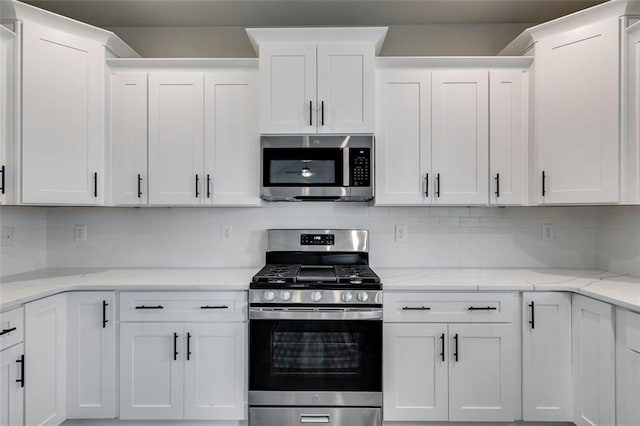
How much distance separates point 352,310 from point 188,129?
1.58 metres

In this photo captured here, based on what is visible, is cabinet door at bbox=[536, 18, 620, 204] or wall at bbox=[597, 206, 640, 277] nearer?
cabinet door at bbox=[536, 18, 620, 204]

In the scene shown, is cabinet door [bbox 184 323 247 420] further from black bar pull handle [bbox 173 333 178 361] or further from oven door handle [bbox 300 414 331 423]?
oven door handle [bbox 300 414 331 423]

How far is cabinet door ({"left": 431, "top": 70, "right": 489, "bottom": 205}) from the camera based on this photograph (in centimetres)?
241

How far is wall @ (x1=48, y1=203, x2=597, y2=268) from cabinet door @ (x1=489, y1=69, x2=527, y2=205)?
1.26 feet

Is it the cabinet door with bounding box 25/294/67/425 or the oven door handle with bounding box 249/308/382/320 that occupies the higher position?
the oven door handle with bounding box 249/308/382/320

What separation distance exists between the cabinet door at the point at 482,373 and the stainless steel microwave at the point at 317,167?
1.08 meters

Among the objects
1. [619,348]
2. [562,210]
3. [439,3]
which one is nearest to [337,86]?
[439,3]

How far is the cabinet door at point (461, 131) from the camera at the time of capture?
241 cm

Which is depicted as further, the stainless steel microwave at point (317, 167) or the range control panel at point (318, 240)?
the range control panel at point (318, 240)

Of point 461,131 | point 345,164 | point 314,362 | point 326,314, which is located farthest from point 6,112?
point 461,131

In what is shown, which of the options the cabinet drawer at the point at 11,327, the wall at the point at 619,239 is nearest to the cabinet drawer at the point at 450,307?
the wall at the point at 619,239

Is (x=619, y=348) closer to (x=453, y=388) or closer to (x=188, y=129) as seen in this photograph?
(x=453, y=388)

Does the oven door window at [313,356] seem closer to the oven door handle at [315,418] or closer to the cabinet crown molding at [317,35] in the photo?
the oven door handle at [315,418]

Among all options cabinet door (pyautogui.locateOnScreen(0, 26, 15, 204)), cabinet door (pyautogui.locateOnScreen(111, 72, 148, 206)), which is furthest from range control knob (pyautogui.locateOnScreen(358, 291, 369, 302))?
cabinet door (pyautogui.locateOnScreen(0, 26, 15, 204))
